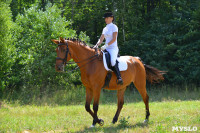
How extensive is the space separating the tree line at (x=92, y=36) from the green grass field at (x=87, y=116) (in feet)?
5.57

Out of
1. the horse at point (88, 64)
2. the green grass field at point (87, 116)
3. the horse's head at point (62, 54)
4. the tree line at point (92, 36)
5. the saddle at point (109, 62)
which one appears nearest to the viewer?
the horse's head at point (62, 54)

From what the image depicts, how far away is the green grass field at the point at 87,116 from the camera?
702 cm

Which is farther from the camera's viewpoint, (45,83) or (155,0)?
(155,0)

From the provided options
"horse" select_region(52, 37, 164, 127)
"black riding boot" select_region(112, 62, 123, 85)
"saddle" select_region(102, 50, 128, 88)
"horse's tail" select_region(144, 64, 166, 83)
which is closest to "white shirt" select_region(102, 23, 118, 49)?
"saddle" select_region(102, 50, 128, 88)

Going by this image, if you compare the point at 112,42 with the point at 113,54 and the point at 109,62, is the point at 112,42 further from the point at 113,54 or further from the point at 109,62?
the point at 109,62

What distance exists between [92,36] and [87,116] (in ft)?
50.1

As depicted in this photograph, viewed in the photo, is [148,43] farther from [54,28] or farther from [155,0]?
[54,28]

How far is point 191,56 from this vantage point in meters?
17.5

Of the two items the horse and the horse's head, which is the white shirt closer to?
the horse

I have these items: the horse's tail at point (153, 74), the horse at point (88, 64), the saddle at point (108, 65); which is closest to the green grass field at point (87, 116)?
the horse at point (88, 64)

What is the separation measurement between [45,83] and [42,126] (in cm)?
828

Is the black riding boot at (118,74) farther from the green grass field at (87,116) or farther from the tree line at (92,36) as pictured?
the tree line at (92,36)

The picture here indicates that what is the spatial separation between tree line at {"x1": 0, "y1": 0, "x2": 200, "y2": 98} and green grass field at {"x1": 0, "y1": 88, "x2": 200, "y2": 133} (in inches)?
66.8

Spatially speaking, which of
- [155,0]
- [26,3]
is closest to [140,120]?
[155,0]
